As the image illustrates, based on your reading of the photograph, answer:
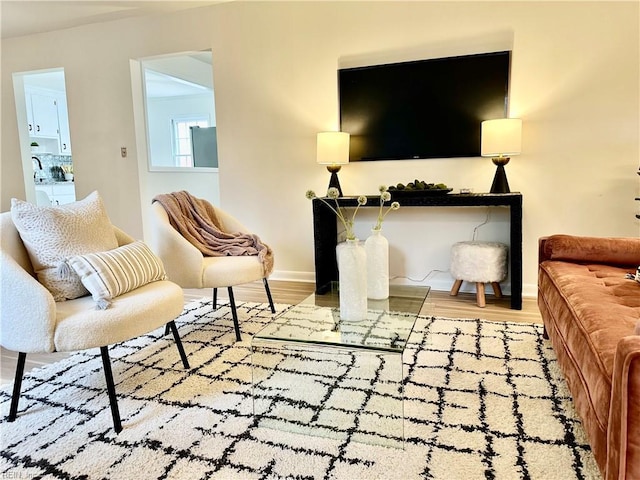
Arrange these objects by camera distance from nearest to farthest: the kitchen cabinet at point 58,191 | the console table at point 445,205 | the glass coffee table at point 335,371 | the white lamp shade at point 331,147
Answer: the glass coffee table at point 335,371 < the console table at point 445,205 < the white lamp shade at point 331,147 < the kitchen cabinet at point 58,191

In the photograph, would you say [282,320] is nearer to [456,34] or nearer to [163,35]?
[456,34]

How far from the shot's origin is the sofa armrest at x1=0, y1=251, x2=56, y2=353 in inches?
64.8

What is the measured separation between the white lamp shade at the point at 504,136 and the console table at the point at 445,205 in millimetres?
310

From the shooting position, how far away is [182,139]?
8359 millimetres

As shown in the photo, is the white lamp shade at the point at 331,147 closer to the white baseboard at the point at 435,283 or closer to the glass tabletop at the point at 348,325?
the white baseboard at the point at 435,283

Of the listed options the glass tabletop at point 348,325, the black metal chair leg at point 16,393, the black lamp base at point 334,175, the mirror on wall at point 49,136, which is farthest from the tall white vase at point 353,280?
the mirror on wall at point 49,136

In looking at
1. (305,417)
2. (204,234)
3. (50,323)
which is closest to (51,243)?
(50,323)

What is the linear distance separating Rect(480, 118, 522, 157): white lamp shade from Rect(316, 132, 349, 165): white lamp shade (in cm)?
110

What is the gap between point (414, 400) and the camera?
1.82 meters

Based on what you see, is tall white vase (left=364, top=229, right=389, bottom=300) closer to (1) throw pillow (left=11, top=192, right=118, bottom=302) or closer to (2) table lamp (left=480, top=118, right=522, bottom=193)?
(1) throw pillow (left=11, top=192, right=118, bottom=302)

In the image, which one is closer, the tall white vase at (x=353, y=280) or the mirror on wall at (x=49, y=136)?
the tall white vase at (x=353, y=280)

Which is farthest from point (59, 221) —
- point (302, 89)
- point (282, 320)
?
point (302, 89)

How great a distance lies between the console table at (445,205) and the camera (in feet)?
10.0

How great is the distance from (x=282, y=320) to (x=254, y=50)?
2.94 metres
